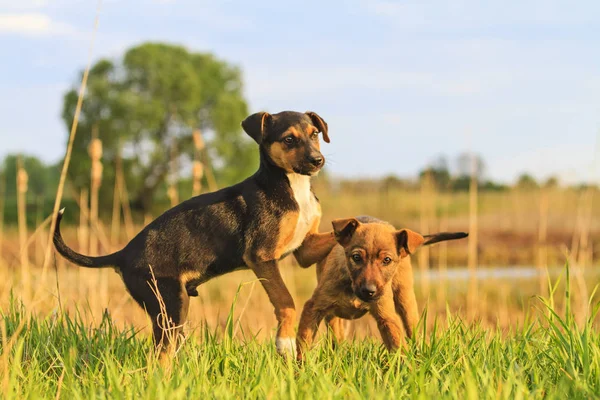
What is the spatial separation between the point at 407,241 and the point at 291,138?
0.98m

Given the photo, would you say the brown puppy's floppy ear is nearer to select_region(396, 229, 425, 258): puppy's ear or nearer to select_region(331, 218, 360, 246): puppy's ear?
select_region(331, 218, 360, 246): puppy's ear

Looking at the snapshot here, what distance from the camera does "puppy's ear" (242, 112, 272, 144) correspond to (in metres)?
4.39

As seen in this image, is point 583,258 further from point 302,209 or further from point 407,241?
point 302,209

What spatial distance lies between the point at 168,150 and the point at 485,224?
13822 millimetres

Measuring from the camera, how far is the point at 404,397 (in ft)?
12.3

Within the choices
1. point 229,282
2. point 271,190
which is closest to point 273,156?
point 271,190

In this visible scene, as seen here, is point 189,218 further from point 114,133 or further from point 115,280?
point 114,133

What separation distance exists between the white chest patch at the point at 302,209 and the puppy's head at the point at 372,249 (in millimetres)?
209

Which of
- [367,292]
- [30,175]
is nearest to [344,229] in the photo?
[367,292]

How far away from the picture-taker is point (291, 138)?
14.1ft

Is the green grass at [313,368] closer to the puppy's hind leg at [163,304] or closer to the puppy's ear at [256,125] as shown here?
the puppy's hind leg at [163,304]

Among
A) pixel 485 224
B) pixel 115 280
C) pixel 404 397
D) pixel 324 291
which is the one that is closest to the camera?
pixel 404 397

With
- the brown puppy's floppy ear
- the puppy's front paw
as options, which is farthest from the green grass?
the brown puppy's floppy ear

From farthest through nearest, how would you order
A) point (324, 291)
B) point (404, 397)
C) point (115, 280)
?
point (115, 280), point (324, 291), point (404, 397)
